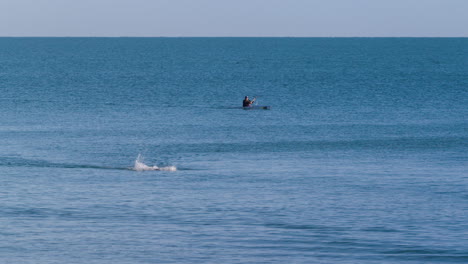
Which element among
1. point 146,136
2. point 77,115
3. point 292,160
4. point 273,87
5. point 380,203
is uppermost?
point 273,87

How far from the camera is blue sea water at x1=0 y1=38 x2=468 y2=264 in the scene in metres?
34.8

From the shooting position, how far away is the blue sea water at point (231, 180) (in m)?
34.8

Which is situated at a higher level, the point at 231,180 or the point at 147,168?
the point at 147,168

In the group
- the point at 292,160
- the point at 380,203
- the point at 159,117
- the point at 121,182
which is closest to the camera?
the point at 380,203

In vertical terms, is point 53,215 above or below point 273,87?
below

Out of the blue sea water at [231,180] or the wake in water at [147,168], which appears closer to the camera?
the blue sea water at [231,180]

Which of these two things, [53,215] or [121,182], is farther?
[121,182]

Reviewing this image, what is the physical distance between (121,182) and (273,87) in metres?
74.8

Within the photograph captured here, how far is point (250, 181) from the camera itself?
4778 centimetres

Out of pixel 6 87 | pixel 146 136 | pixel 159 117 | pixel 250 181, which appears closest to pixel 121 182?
pixel 250 181

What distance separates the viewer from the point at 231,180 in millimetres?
47969

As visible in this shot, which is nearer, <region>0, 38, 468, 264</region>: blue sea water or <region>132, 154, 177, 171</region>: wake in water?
<region>0, 38, 468, 264</region>: blue sea water

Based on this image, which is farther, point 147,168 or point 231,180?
point 147,168

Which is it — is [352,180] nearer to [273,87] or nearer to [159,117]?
[159,117]
